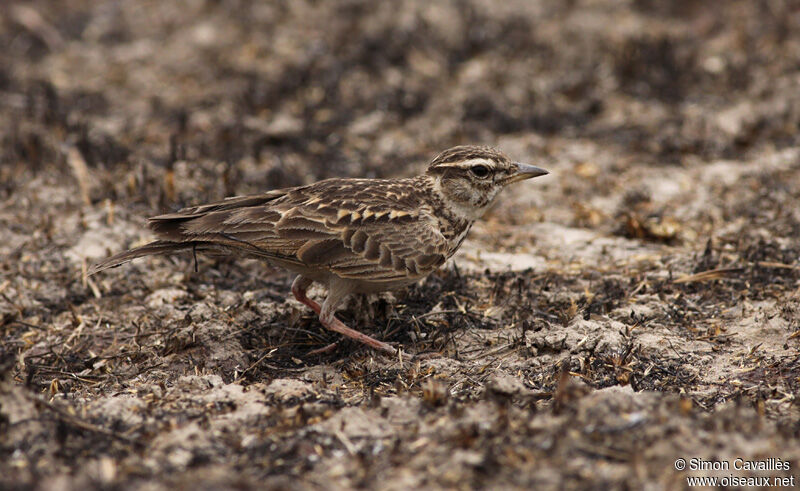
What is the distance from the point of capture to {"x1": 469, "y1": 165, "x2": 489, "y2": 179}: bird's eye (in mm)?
6895

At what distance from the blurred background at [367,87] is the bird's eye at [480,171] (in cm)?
268

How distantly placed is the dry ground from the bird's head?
2.69 feet

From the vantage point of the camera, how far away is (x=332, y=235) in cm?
629

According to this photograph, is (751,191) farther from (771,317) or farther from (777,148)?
(771,317)

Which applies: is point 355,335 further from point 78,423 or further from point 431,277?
point 78,423

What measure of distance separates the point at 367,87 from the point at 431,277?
Answer: 430 cm

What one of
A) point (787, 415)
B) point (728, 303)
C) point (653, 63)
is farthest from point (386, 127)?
point (787, 415)

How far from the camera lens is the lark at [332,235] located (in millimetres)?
6234

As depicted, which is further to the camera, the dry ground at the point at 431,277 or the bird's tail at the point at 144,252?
the bird's tail at the point at 144,252

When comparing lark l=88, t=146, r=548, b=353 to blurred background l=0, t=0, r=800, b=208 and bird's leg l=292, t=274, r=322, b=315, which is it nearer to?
bird's leg l=292, t=274, r=322, b=315

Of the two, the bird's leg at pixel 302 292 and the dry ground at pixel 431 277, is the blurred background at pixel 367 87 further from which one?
the bird's leg at pixel 302 292

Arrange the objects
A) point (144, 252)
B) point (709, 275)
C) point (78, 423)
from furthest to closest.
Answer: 1. point (709, 275)
2. point (144, 252)
3. point (78, 423)

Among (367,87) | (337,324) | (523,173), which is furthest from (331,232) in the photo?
(367,87)

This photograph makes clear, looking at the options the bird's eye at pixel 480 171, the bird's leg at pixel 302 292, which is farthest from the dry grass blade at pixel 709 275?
the bird's leg at pixel 302 292
